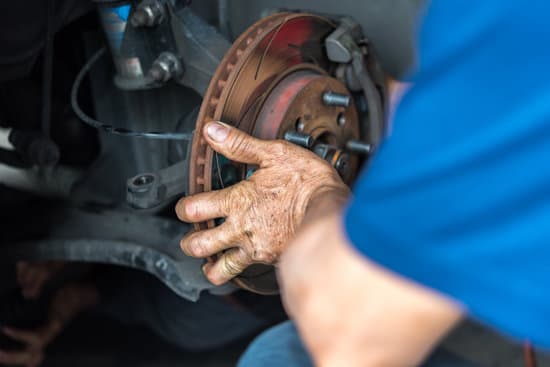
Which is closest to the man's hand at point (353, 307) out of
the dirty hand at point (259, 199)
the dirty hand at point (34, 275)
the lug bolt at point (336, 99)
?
the dirty hand at point (259, 199)

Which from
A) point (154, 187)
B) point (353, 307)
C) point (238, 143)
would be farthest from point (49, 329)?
point (353, 307)

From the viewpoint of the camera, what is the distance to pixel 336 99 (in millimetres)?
837

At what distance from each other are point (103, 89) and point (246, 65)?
417mm

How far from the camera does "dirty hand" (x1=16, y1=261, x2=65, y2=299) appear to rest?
3.76 feet

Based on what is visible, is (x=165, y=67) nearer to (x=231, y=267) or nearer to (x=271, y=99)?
(x=271, y=99)

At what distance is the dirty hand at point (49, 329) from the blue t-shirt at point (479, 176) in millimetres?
1076

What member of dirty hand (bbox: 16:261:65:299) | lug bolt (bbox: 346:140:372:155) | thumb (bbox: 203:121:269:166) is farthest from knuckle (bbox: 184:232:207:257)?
dirty hand (bbox: 16:261:65:299)

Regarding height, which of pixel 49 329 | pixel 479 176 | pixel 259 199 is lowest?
pixel 49 329

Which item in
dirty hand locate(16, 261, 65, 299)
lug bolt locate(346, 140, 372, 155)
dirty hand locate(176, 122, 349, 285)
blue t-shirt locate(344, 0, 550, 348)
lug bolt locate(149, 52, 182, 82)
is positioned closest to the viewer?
blue t-shirt locate(344, 0, 550, 348)

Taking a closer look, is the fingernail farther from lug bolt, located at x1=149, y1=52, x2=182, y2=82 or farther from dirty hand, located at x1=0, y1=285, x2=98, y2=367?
dirty hand, located at x1=0, y1=285, x2=98, y2=367

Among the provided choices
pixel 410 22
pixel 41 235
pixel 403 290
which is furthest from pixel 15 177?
pixel 403 290

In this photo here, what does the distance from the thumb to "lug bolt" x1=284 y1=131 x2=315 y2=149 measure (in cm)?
8

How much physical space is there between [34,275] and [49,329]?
6.2 inches

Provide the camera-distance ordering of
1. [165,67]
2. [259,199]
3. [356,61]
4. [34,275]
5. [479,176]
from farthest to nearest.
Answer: [34,275] < [356,61] < [165,67] < [259,199] < [479,176]
